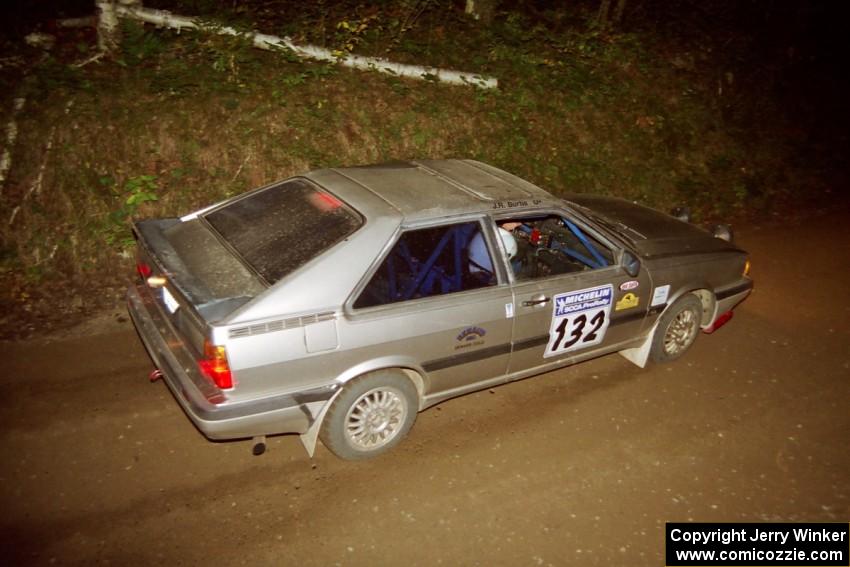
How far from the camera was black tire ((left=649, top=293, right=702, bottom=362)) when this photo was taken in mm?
4844

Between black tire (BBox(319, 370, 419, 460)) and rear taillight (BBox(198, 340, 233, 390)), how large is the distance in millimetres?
700

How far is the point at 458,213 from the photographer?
374cm

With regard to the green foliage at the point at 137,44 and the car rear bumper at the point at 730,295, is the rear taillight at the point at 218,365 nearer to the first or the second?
the car rear bumper at the point at 730,295

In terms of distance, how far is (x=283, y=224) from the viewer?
3.73 m

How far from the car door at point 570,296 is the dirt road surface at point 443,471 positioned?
1.74 ft

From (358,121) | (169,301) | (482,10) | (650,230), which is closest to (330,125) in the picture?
(358,121)

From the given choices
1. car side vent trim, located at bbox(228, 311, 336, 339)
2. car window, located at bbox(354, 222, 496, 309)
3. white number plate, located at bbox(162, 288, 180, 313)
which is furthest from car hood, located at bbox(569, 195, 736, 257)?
white number plate, located at bbox(162, 288, 180, 313)

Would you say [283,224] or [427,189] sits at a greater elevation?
[427,189]

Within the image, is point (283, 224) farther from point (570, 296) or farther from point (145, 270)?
point (570, 296)

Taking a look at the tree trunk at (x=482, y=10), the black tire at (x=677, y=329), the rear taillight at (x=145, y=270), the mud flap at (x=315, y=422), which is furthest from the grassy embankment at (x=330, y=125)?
the black tire at (x=677, y=329)

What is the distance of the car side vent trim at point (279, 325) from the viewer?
3.04 meters

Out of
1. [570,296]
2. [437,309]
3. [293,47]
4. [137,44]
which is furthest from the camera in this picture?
[293,47]

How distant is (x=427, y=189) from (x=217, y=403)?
1950 millimetres

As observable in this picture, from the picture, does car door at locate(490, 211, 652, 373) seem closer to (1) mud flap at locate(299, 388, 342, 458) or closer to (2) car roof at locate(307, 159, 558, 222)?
(2) car roof at locate(307, 159, 558, 222)
